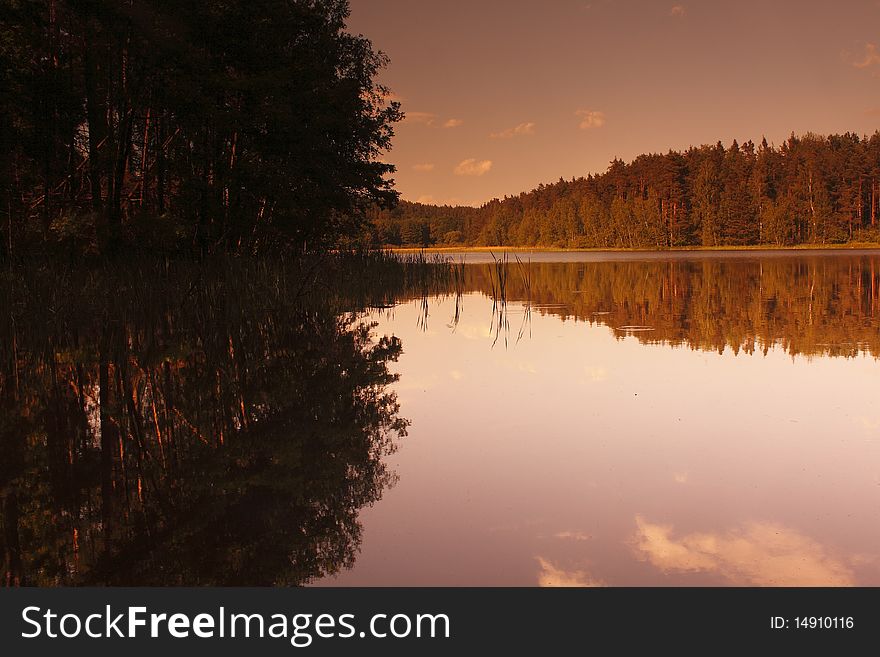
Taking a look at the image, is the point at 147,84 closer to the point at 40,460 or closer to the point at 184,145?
the point at 184,145

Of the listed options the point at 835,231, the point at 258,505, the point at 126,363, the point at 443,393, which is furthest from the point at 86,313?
the point at 835,231

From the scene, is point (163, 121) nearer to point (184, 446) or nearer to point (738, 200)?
point (184, 446)

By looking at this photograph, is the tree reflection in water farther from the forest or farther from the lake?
the forest

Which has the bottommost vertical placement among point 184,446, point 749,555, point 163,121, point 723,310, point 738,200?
point 749,555

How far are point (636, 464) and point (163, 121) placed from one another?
22664 millimetres

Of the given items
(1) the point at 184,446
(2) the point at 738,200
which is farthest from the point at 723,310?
(2) the point at 738,200

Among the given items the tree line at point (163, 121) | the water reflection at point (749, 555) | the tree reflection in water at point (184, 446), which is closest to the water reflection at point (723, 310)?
the tree reflection in water at point (184, 446)

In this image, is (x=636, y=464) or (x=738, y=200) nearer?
(x=636, y=464)

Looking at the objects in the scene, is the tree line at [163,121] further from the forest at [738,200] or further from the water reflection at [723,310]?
the forest at [738,200]

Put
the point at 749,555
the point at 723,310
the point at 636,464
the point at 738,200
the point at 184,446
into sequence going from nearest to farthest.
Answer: the point at 749,555 < the point at 636,464 < the point at 184,446 < the point at 723,310 < the point at 738,200

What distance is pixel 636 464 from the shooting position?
447cm

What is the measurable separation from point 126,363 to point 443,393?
3542 mm

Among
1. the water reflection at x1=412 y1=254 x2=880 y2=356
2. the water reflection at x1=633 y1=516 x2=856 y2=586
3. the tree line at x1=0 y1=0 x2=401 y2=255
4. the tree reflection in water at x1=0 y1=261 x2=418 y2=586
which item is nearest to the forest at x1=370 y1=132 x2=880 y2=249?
the tree line at x1=0 y1=0 x2=401 y2=255

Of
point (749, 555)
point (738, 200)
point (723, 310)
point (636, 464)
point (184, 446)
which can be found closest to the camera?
point (749, 555)
